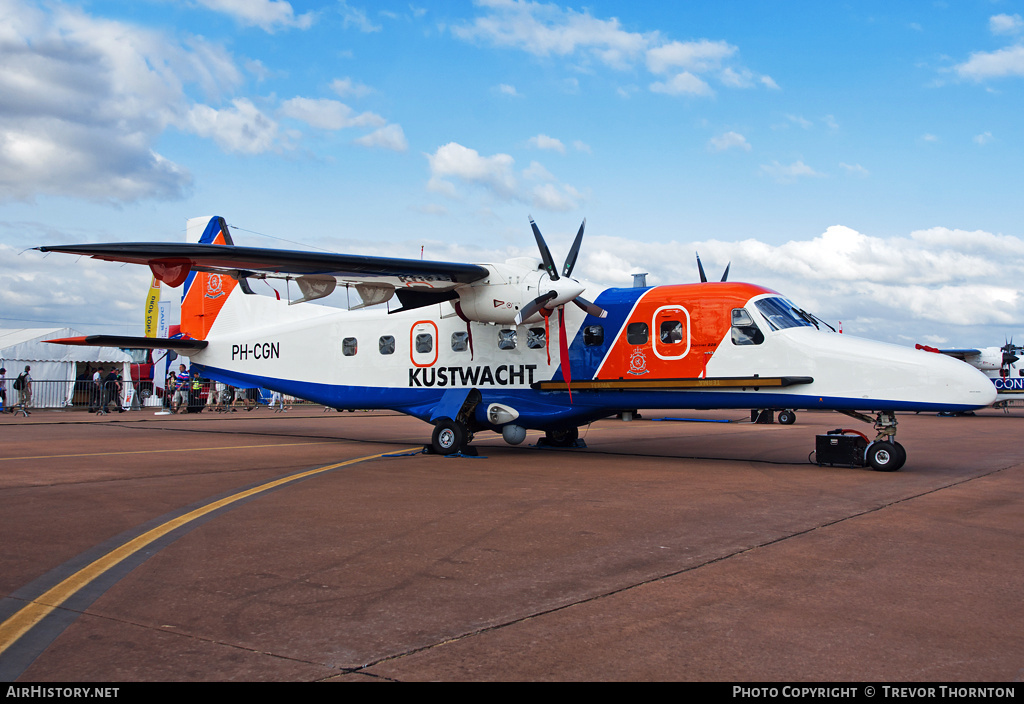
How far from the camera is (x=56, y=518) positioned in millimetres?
6855

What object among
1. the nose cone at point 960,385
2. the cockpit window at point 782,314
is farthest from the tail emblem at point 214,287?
the nose cone at point 960,385

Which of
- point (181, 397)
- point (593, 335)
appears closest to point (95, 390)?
point (181, 397)

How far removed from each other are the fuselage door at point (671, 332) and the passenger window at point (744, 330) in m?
0.82

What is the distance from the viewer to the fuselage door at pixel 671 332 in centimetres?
1261

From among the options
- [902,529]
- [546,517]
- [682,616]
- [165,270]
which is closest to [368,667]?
[682,616]

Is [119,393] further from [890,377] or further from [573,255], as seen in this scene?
[890,377]

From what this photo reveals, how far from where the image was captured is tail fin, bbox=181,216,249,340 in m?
19.0

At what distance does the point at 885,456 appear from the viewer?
11234 mm

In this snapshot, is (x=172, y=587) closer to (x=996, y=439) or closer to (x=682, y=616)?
(x=682, y=616)

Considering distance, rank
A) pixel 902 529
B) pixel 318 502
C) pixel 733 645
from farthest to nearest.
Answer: pixel 318 502, pixel 902 529, pixel 733 645

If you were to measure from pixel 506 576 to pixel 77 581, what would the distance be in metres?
2.92

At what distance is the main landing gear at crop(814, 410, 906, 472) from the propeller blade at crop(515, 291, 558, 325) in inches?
206

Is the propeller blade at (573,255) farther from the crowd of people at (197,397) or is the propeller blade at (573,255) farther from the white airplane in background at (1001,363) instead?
the white airplane in background at (1001,363)

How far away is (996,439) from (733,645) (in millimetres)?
19323
